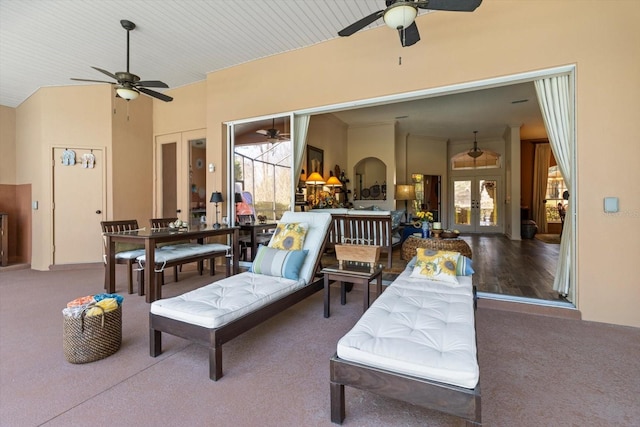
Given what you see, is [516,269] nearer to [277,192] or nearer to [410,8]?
[277,192]

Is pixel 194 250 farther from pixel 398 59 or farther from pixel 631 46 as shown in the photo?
pixel 631 46

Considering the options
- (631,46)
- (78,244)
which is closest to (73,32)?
(78,244)

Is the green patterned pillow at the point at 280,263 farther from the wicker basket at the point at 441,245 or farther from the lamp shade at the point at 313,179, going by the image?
the lamp shade at the point at 313,179

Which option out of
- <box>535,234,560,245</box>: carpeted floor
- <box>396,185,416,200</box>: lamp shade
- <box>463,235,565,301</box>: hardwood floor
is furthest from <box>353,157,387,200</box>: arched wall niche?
<box>535,234,560,245</box>: carpeted floor

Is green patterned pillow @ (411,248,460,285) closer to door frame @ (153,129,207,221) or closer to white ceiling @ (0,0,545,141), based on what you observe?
white ceiling @ (0,0,545,141)

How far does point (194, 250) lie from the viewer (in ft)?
13.9

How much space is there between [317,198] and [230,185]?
8.70 ft

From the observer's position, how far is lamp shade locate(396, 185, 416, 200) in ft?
30.9

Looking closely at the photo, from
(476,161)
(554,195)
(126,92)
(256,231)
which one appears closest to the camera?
(126,92)

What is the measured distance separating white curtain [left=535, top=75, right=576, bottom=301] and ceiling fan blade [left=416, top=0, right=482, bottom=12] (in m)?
1.63

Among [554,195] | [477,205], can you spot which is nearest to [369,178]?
[477,205]

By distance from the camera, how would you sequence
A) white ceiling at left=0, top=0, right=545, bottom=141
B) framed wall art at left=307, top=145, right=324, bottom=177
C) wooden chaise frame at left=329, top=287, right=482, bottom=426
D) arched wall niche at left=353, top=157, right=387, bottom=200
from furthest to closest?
1. arched wall niche at left=353, top=157, right=387, bottom=200
2. framed wall art at left=307, top=145, right=324, bottom=177
3. white ceiling at left=0, top=0, right=545, bottom=141
4. wooden chaise frame at left=329, top=287, right=482, bottom=426

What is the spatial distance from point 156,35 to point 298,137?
2.36m

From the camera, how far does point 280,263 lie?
3088mm
